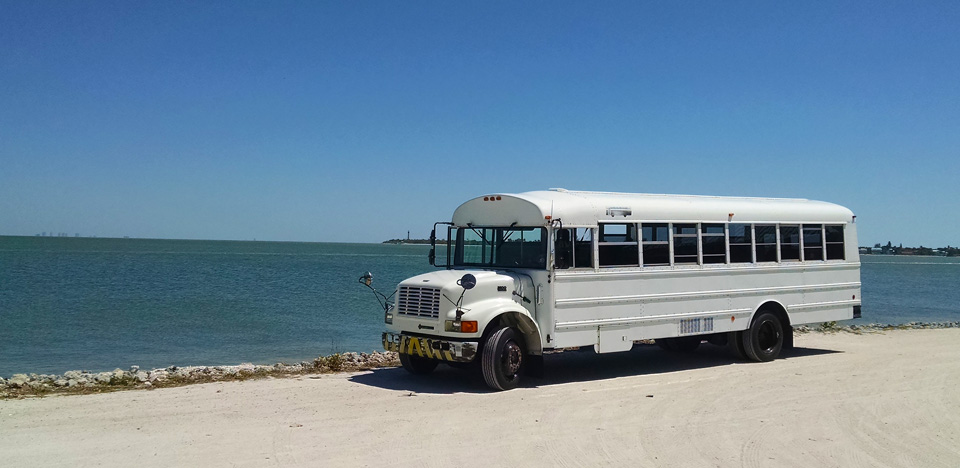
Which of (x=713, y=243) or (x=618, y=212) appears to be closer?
(x=618, y=212)

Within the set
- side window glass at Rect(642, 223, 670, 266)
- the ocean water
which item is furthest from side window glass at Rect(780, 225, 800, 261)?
the ocean water

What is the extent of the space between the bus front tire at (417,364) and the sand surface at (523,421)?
0.64ft

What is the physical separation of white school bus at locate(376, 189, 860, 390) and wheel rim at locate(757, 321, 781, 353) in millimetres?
23

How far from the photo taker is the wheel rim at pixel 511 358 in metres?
10.6

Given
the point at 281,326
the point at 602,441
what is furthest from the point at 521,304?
the point at 281,326

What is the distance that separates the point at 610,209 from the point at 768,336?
4566 mm

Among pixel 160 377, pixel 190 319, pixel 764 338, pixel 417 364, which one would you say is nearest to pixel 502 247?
pixel 417 364

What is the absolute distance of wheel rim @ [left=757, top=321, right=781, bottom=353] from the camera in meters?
13.7

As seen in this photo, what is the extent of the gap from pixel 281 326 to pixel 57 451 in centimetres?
1941

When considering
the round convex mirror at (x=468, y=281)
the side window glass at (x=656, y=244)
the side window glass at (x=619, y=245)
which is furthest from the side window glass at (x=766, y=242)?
the round convex mirror at (x=468, y=281)

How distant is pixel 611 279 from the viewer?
1148 centimetres

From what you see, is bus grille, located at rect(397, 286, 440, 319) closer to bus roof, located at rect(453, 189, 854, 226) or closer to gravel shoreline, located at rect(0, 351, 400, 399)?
bus roof, located at rect(453, 189, 854, 226)

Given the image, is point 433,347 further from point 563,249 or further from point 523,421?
point 563,249

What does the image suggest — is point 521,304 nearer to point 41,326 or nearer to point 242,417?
point 242,417
